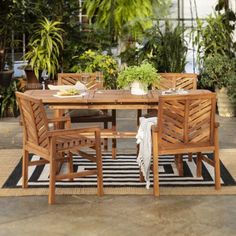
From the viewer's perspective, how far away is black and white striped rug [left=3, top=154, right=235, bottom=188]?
Answer: 14.6 feet

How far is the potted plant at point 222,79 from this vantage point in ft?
24.8

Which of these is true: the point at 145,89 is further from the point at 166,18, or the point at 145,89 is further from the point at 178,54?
the point at 166,18

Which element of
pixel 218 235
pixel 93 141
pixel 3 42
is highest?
pixel 3 42

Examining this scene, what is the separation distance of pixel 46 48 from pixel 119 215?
18.2ft

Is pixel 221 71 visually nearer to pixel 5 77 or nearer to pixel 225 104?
pixel 225 104

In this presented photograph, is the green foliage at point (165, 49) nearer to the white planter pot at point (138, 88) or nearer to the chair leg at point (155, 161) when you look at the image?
the white planter pot at point (138, 88)

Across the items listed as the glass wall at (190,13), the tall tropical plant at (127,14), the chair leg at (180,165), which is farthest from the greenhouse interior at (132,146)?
the tall tropical plant at (127,14)

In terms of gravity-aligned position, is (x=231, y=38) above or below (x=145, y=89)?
above

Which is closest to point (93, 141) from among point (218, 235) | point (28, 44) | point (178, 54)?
point (218, 235)

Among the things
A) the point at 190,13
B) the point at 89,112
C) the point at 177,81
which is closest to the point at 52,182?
the point at 89,112

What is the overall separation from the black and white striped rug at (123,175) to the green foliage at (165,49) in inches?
128

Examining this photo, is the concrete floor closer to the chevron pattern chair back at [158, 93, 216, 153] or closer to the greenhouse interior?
the greenhouse interior

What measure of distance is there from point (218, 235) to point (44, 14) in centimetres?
685

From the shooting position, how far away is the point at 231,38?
27.3 ft
